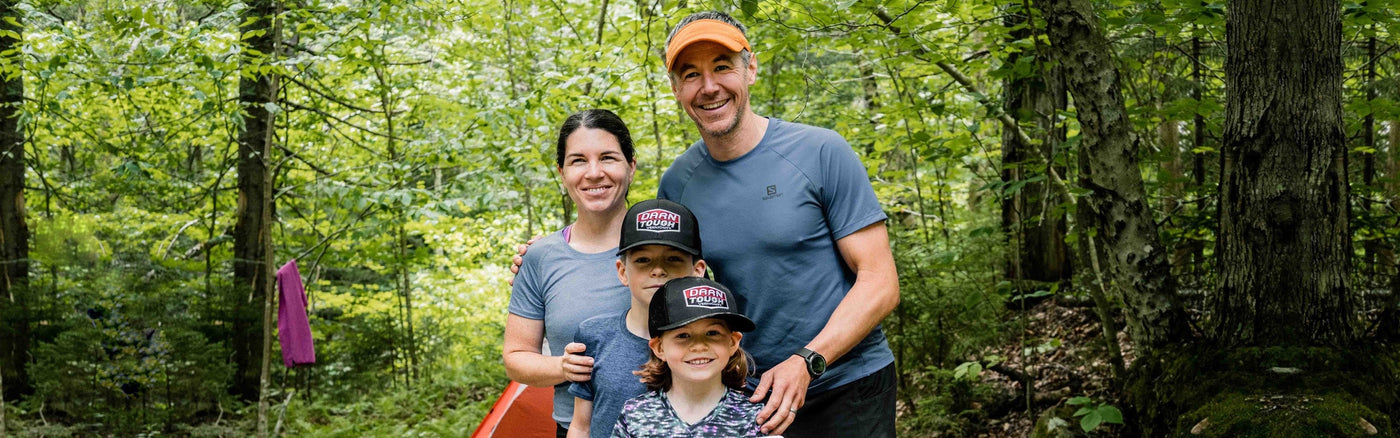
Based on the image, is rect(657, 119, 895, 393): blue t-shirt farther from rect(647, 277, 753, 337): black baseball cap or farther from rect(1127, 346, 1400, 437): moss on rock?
rect(1127, 346, 1400, 437): moss on rock

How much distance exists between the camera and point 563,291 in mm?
2461

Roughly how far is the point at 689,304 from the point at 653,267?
216mm

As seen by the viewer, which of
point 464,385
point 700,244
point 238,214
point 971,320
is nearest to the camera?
point 700,244

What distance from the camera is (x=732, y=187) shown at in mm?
2344

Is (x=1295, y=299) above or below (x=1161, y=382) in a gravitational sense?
above

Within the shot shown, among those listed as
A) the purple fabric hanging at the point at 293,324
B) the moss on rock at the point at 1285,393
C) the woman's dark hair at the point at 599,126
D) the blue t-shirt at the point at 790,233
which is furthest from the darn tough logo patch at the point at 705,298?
the purple fabric hanging at the point at 293,324

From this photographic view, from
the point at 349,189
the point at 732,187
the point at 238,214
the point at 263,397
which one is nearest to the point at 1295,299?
the point at 732,187

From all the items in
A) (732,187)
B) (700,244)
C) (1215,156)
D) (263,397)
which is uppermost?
(1215,156)

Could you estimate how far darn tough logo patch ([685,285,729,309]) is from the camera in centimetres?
204

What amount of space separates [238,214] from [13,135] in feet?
7.30

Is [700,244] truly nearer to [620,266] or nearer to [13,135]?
[620,266]

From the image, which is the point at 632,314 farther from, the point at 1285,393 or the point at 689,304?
the point at 1285,393

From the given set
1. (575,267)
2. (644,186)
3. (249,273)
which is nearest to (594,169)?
(575,267)

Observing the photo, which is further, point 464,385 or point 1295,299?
point 464,385
